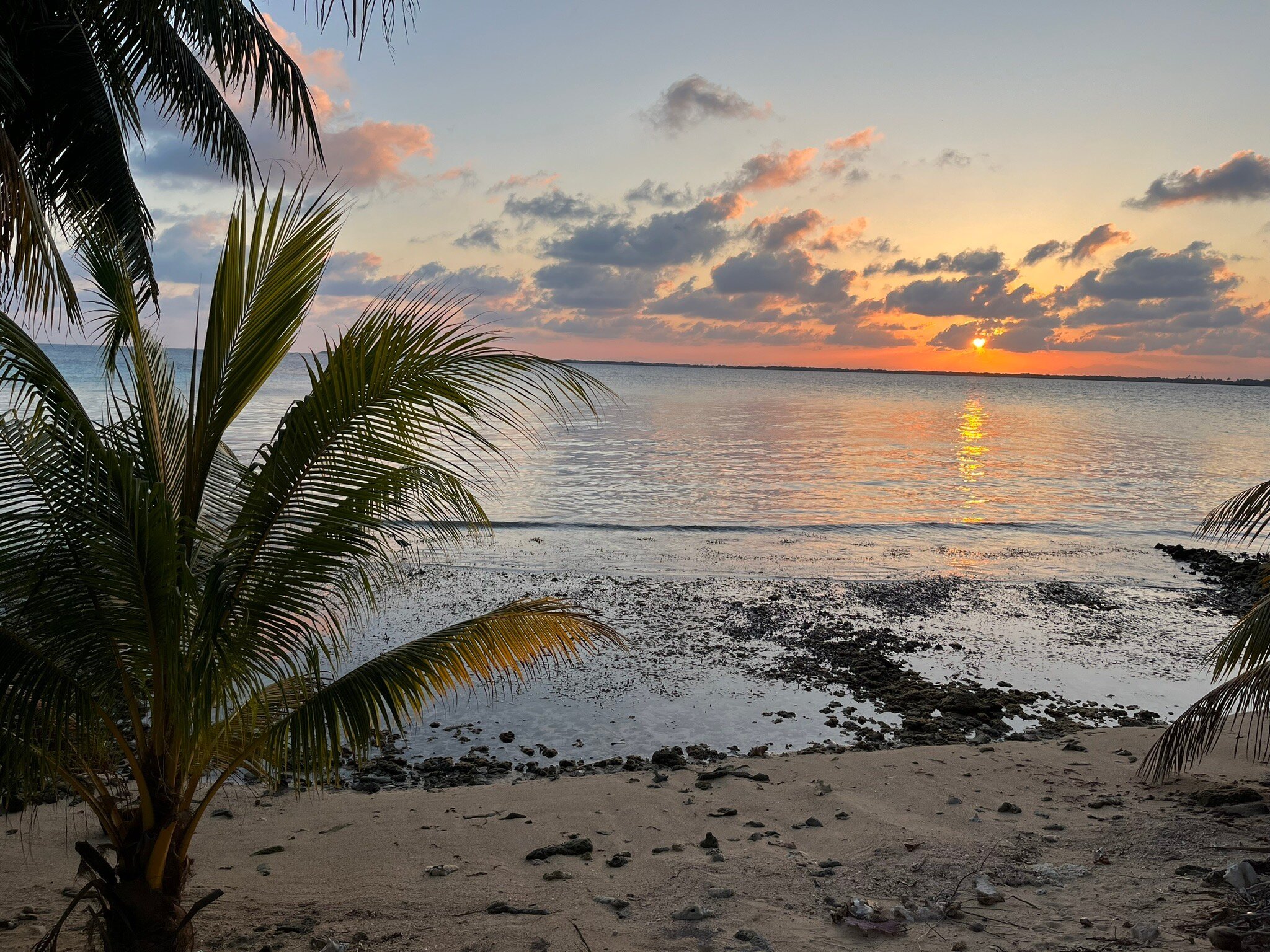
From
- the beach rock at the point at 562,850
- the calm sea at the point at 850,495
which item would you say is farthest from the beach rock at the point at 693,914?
the calm sea at the point at 850,495

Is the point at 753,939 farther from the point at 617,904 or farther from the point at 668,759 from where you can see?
the point at 668,759

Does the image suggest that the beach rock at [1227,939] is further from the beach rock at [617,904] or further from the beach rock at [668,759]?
the beach rock at [668,759]

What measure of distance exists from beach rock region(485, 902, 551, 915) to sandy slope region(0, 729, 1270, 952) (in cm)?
5

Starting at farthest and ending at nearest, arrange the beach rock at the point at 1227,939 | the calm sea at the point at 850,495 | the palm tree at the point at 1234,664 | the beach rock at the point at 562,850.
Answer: the calm sea at the point at 850,495, the beach rock at the point at 562,850, the palm tree at the point at 1234,664, the beach rock at the point at 1227,939

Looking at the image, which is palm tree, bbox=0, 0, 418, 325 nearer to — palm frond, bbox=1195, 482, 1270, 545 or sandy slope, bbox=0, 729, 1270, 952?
sandy slope, bbox=0, 729, 1270, 952

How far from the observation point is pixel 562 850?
19.7 feet

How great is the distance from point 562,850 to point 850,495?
23.1 metres

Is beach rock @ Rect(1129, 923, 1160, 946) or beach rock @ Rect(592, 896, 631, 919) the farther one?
beach rock @ Rect(592, 896, 631, 919)

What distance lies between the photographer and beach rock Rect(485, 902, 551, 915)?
5094 millimetres

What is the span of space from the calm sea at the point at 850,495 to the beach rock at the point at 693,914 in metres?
7.03

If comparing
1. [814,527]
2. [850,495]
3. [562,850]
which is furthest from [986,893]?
[850,495]

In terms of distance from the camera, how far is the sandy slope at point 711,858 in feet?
15.8

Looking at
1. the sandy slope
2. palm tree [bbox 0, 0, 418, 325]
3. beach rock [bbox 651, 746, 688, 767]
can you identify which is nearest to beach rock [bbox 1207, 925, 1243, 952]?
the sandy slope

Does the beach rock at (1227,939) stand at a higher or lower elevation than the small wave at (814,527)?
lower
